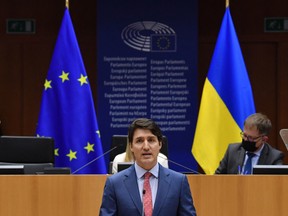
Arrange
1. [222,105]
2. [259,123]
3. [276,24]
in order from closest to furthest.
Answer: [259,123] < [222,105] < [276,24]

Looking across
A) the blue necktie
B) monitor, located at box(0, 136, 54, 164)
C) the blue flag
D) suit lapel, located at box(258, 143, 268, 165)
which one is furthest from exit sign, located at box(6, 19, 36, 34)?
suit lapel, located at box(258, 143, 268, 165)

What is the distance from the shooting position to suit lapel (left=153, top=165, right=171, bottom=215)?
3.73 m

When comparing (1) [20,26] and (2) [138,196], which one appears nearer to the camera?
(2) [138,196]

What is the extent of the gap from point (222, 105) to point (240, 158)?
1.48 metres

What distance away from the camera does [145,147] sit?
12.0 feet

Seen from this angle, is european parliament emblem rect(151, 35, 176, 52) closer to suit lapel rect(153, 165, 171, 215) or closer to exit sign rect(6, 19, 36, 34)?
exit sign rect(6, 19, 36, 34)

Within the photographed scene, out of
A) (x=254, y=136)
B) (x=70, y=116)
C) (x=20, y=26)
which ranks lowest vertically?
(x=254, y=136)

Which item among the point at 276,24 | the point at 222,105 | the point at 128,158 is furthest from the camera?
the point at 276,24

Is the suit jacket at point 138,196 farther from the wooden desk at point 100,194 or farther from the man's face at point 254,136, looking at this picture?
the man's face at point 254,136

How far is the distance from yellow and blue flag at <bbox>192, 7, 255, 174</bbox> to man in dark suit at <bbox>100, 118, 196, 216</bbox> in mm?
3485

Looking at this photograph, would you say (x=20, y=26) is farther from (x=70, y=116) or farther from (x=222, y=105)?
(x=222, y=105)

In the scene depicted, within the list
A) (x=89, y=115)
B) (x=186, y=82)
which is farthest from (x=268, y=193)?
(x=186, y=82)

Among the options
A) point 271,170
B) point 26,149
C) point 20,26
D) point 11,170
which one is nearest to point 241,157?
point 271,170

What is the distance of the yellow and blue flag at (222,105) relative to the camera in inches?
287
